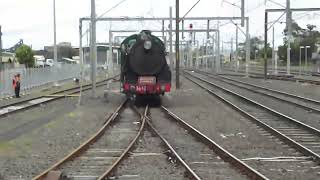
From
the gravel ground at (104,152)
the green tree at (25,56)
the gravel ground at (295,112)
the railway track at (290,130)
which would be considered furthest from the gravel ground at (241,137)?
the green tree at (25,56)

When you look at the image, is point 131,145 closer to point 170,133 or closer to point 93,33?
point 170,133

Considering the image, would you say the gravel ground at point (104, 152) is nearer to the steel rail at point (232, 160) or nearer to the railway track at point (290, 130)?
the steel rail at point (232, 160)

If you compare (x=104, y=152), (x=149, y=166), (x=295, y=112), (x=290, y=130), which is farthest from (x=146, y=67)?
(x=149, y=166)

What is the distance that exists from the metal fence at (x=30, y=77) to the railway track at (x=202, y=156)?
24.1 meters

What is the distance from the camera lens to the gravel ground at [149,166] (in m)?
11.0

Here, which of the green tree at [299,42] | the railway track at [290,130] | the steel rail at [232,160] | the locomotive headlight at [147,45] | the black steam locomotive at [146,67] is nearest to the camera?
the steel rail at [232,160]

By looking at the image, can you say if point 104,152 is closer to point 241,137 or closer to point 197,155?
point 197,155

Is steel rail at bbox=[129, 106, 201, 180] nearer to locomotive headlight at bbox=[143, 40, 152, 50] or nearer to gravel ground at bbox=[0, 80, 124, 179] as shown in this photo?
gravel ground at bbox=[0, 80, 124, 179]

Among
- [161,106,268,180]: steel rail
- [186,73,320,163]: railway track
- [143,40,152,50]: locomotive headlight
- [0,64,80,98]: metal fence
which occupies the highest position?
[143,40,152,50]: locomotive headlight

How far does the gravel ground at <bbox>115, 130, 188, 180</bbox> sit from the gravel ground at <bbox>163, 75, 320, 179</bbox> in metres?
1.62

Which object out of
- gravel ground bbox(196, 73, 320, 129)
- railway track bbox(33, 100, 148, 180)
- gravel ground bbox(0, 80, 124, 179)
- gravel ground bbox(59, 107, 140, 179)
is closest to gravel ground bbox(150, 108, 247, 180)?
railway track bbox(33, 100, 148, 180)

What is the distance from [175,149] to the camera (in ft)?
48.1

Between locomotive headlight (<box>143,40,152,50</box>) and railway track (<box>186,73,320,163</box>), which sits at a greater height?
locomotive headlight (<box>143,40,152,50</box>)

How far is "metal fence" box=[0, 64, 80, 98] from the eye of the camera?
42500mm
